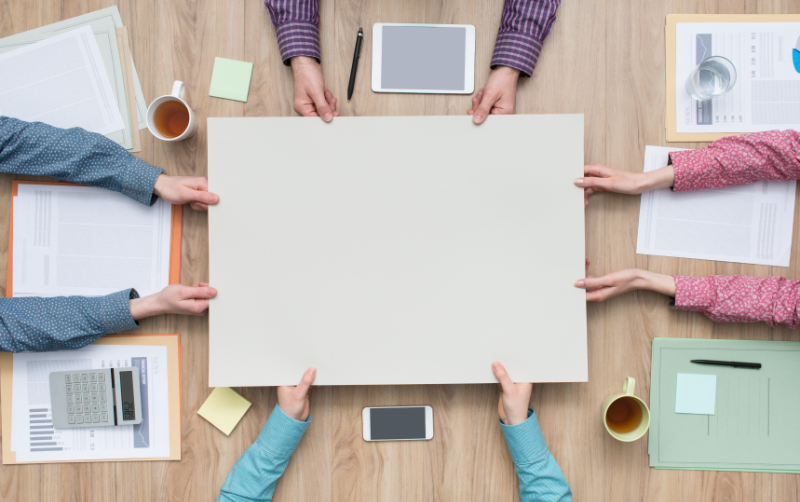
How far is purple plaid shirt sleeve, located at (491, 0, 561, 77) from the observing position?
0.95 m

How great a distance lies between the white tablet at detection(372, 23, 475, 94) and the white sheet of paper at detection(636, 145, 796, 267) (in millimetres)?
465

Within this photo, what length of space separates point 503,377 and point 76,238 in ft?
3.24

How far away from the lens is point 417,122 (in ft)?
3.03

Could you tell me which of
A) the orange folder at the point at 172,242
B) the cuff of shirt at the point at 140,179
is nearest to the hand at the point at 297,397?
the orange folder at the point at 172,242

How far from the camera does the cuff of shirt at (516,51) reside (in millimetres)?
959

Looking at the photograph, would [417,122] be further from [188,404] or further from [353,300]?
[188,404]

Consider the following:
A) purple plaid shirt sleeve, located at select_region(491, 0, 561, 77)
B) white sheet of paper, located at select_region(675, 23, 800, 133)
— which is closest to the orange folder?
purple plaid shirt sleeve, located at select_region(491, 0, 561, 77)

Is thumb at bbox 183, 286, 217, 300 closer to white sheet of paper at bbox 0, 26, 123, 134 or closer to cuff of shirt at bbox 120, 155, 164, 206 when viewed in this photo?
cuff of shirt at bbox 120, 155, 164, 206

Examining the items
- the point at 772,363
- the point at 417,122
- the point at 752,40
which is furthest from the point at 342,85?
the point at 772,363

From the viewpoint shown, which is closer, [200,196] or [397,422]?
[200,196]

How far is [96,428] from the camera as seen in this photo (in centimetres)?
101

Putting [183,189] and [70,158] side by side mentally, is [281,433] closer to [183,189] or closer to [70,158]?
[183,189]

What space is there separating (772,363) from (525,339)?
A: 59cm

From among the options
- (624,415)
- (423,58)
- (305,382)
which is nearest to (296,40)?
(423,58)
